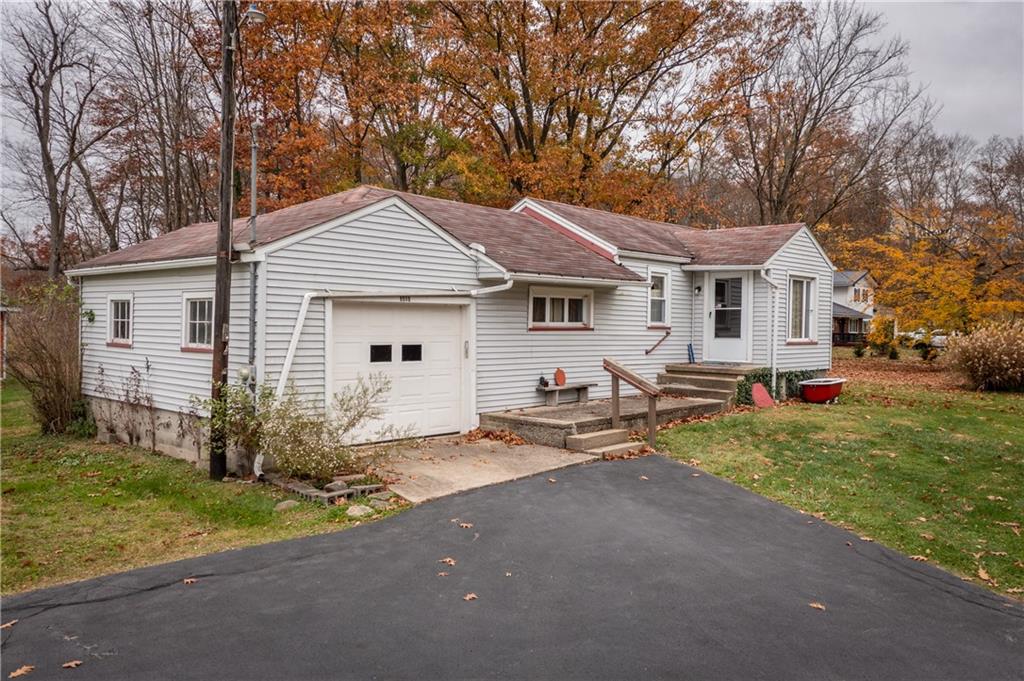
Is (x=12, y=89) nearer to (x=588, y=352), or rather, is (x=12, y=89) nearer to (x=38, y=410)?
(x=38, y=410)

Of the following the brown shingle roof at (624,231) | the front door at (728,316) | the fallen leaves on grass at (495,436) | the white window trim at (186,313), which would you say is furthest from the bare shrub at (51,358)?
the front door at (728,316)

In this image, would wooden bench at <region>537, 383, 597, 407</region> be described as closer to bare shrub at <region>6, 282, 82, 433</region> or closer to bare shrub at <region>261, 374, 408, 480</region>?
bare shrub at <region>261, 374, 408, 480</region>

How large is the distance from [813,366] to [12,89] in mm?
28425

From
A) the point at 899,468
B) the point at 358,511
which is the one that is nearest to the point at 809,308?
the point at 899,468

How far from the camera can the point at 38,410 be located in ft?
46.4

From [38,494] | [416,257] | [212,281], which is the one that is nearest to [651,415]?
[416,257]

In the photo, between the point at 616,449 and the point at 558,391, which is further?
the point at 558,391

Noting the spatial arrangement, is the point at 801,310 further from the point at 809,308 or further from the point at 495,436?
the point at 495,436

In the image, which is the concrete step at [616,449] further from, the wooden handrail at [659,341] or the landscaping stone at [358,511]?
the wooden handrail at [659,341]

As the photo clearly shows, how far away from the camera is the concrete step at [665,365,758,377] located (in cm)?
1560

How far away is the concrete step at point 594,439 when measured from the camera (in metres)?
10.5

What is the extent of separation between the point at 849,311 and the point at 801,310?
106 feet

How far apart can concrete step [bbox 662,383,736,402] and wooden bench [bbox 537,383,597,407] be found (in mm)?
2416

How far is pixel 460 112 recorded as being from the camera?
1005 inches
